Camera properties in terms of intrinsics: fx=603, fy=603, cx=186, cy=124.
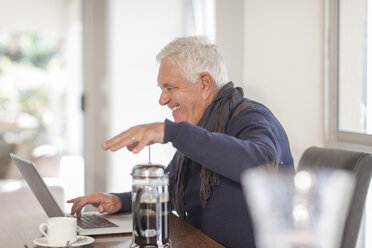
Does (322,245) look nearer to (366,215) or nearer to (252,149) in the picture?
(252,149)

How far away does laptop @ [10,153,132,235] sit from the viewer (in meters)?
1.56

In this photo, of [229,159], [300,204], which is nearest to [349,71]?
Result: [300,204]

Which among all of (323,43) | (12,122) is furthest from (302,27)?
(12,122)

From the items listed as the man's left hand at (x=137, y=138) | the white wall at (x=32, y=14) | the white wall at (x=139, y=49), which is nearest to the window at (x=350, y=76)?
the man's left hand at (x=137, y=138)

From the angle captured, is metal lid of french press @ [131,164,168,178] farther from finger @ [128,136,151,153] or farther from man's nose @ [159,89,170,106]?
man's nose @ [159,89,170,106]

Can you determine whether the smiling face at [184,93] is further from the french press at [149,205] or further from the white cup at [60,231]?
the white cup at [60,231]

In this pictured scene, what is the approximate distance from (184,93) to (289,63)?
1.06 m

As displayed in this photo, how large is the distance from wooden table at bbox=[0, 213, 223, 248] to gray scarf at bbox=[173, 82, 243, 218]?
9 centimetres

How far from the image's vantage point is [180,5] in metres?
4.25

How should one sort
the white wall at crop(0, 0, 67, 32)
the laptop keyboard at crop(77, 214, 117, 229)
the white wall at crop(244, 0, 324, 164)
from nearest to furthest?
1. the laptop keyboard at crop(77, 214, 117, 229)
2. the white wall at crop(244, 0, 324, 164)
3. the white wall at crop(0, 0, 67, 32)

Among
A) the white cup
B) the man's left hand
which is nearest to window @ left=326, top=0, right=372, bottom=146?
the man's left hand

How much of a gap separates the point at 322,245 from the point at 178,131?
0.45 meters

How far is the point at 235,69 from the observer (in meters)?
3.09

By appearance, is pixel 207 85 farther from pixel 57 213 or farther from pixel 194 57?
pixel 57 213
